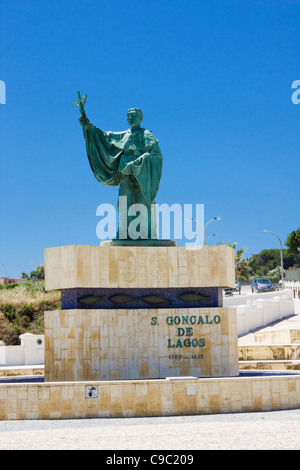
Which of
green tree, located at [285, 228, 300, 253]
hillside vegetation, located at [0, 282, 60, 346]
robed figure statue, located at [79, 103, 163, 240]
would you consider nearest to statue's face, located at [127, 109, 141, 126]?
robed figure statue, located at [79, 103, 163, 240]

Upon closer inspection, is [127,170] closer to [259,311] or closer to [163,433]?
[163,433]

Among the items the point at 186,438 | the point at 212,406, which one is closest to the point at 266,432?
the point at 186,438

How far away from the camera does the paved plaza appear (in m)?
10.4

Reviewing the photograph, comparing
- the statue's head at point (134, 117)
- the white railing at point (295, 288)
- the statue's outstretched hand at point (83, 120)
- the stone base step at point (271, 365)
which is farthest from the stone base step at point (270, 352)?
the white railing at point (295, 288)

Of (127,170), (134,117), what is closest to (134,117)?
(134,117)

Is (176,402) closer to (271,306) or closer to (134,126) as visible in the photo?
(134,126)

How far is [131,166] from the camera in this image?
61.0ft

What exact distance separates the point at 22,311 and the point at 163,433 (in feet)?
110

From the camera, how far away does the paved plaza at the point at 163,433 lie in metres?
10.4

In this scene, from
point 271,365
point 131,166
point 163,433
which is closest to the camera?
point 163,433

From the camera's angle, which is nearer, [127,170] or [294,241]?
[127,170]

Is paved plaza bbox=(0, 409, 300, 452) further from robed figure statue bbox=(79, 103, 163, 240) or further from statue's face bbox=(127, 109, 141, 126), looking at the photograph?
statue's face bbox=(127, 109, 141, 126)

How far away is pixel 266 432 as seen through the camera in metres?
11.4

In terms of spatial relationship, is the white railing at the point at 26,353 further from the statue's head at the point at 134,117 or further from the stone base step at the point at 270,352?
the statue's head at the point at 134,117
